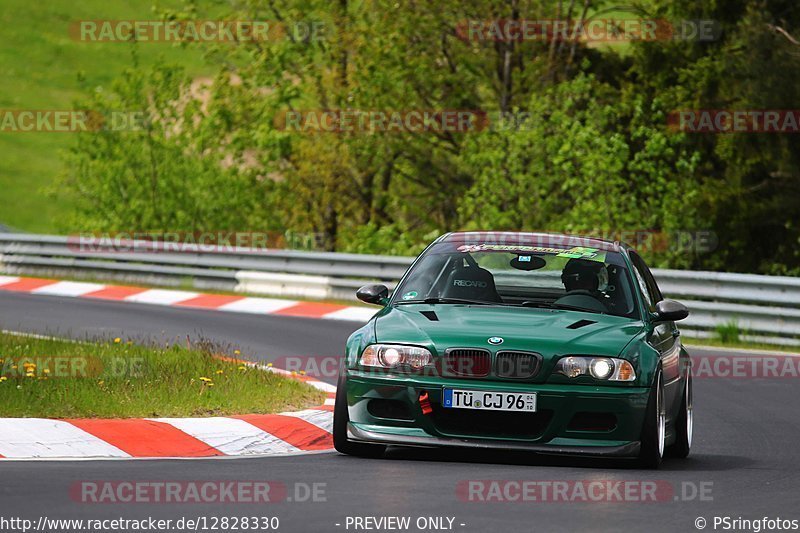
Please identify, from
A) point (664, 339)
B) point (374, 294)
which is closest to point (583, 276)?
point (664, 339)

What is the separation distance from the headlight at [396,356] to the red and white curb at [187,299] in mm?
11684

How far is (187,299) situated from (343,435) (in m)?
14.3

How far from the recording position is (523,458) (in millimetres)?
9742

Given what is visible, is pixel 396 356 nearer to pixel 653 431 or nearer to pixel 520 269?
pixel 520 269

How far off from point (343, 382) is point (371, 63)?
25.9m

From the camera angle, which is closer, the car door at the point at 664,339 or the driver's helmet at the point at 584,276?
the car door at the point at 664,339

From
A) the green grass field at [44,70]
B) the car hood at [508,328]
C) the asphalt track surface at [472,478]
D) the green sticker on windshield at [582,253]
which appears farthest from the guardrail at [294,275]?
the green grass field at [44,70]

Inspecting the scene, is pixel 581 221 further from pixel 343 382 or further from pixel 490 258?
pixel 343 382

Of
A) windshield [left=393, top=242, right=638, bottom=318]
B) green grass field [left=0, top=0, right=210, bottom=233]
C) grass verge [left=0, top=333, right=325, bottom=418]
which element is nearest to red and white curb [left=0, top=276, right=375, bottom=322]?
grass verge [left=0, top=333, right=325, bottom=418]

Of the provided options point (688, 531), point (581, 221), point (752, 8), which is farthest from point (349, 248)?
point (688, 531)

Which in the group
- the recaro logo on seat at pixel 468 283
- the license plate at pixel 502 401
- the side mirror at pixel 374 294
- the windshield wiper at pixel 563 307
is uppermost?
the recaro logo on seat at pixel 468 283

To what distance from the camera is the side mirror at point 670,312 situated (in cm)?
995

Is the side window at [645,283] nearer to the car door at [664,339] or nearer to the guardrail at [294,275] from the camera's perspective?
the car door at [664,339]

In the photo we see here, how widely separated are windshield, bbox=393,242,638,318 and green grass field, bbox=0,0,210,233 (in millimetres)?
51392
